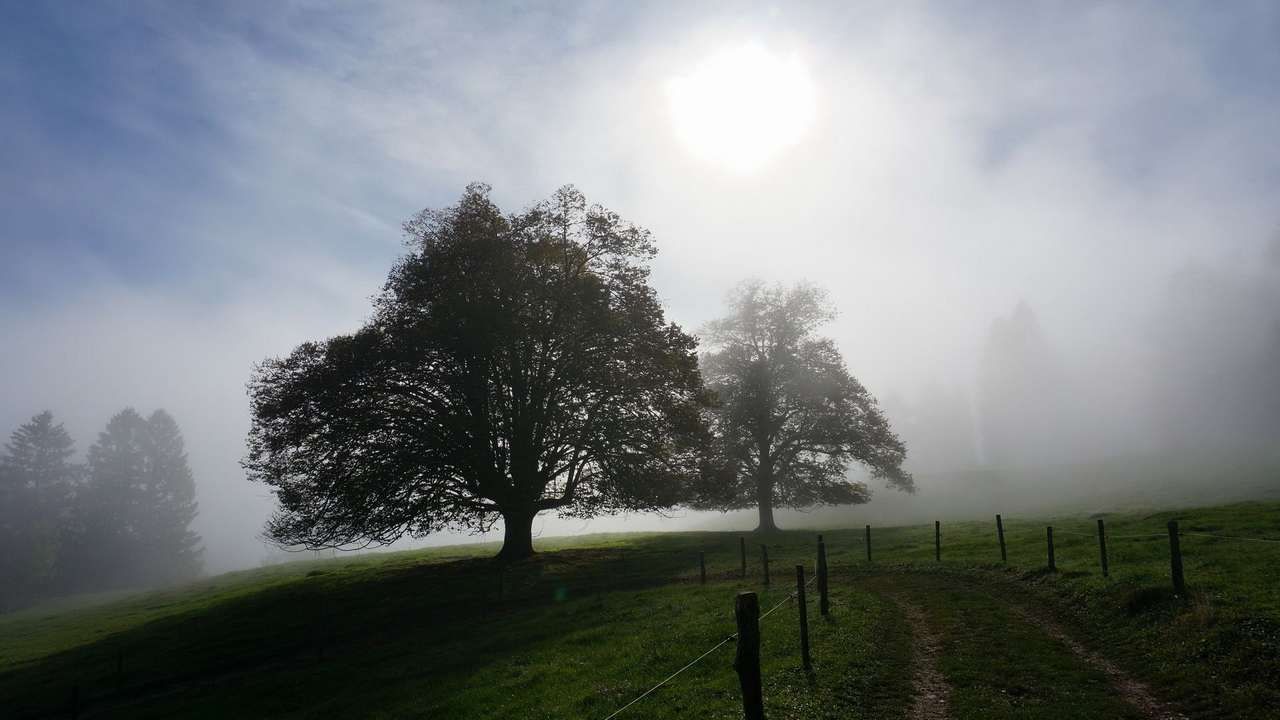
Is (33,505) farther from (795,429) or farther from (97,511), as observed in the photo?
(795,429)

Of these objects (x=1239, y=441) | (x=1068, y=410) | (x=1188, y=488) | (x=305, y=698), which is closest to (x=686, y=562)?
(x=305, y=698)

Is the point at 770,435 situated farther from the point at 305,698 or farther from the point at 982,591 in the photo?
the point at 305,698

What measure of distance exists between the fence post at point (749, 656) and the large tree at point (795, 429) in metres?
38.4

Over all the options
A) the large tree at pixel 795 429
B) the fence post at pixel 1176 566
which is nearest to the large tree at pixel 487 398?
the large tree at pixel 795 429

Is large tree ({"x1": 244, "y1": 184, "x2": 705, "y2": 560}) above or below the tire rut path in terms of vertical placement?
above

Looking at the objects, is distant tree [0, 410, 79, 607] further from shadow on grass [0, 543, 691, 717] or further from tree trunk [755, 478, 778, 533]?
tree trunk [755, 478, 778, 533]

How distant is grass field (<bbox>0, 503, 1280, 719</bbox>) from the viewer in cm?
1198

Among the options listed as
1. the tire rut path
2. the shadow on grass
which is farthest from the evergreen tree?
the tire rut path

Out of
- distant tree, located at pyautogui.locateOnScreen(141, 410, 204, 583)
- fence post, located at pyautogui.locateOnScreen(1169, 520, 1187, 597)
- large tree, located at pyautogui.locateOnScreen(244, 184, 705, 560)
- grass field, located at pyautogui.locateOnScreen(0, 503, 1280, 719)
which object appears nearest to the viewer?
grass field, located at pyautogui.locateOnScreen(0, 503, 1280, 719)

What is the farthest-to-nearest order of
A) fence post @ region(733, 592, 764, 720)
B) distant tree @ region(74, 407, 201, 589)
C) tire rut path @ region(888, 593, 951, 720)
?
1. distant tree @ region(74, 407, 201, 589)
2. tire rut path @ region(888, 593, 951, 720)
3. fence post @ region(733, 592, 764, 720)

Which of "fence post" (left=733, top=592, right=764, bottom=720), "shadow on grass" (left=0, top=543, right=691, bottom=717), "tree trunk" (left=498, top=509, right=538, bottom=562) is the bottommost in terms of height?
"shadow on grass" (left=0, top=543, right=691, bottom=717)

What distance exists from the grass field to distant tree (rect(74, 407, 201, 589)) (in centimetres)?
6713

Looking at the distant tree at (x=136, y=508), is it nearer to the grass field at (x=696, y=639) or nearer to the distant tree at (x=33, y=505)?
the distant tree at (x=33, y=505)

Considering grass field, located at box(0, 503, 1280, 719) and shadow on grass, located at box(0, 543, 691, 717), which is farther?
shadow on grass, located at box(0, 543, 691, 717)
